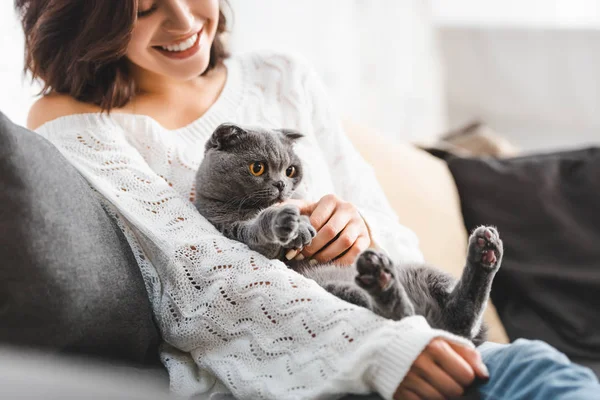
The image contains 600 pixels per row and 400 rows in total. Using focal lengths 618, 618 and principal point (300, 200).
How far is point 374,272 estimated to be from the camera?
31.6 inches

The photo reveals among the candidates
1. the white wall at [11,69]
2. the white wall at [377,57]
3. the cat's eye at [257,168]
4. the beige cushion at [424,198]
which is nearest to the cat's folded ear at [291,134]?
the cat's eye at [257,168]

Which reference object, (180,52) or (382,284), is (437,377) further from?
(180,52)

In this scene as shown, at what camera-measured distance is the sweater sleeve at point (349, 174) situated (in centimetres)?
131

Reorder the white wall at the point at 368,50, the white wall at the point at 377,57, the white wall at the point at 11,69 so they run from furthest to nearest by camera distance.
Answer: the white wall at the point at 377,57 < the white wall at the point at 368,50 < the white wall at the point at 11,69

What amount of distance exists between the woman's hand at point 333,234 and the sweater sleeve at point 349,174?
0.18m

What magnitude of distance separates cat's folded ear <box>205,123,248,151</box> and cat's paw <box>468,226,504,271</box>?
45 cm

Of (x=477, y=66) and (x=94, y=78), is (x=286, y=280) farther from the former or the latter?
(x=477, y=66)

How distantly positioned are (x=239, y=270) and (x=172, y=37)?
1.76ft

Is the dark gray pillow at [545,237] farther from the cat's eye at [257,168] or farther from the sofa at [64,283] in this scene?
the sofa at [64,283]

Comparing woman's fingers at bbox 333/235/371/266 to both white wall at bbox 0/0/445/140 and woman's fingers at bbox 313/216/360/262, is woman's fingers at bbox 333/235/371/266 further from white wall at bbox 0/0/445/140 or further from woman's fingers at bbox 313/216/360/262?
white wall at bbox 0/0/445/140

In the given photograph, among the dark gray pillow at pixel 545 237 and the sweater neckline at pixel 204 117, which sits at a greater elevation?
the sweater neckline at pixel 204 117

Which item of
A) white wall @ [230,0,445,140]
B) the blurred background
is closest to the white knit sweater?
white wall @ [230,0,445,140]

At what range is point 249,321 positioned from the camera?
0.93 metres

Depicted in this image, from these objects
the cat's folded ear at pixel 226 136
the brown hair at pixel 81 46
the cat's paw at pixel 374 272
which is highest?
the brown hair at pixel 81 46
